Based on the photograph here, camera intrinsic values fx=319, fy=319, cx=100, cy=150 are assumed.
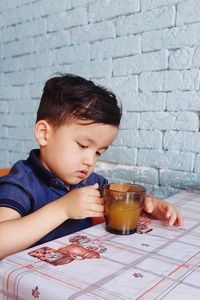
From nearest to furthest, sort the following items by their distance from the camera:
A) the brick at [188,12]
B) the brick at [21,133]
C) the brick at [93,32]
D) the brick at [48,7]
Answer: the brick at [188,12]
the brick at [93,32]
the brick at [48,7]
the brick at [21,133]

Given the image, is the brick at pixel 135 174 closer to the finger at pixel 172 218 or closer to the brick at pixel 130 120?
the brick at pixel 130 120

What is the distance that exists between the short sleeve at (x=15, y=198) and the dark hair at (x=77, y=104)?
7.2 inches

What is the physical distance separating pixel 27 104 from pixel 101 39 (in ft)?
1.77

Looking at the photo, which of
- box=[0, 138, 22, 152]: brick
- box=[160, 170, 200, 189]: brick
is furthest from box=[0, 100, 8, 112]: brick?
box=[160, 170, 200, 189]: brick

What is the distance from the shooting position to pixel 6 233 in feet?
1.78

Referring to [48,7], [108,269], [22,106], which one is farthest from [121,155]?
[108,269]

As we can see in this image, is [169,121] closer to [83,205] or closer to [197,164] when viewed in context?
[197,164]

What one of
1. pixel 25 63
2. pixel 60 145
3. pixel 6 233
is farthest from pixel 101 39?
pixel 6 233

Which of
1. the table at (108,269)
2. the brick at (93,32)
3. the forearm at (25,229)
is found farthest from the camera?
the brick at (93,32)

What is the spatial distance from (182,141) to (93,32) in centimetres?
59

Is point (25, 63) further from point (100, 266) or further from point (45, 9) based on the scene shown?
point (100, 266)

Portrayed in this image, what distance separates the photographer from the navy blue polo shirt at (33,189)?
2.20 feet

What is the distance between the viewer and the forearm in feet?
1.78

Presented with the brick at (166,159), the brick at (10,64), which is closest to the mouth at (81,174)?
the brick at (166,159)
